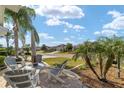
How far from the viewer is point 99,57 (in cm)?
930

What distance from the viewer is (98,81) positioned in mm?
9211

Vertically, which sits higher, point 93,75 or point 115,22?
point 115,22

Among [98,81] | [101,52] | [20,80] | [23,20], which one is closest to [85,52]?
[101,52]

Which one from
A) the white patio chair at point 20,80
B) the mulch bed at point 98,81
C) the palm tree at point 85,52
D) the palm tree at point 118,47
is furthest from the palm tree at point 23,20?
the white patio chair at point 20,80

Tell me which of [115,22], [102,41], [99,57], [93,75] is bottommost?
[93,75]

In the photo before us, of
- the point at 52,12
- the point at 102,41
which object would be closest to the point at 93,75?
the point at 102,41

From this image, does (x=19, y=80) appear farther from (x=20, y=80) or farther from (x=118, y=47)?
(x=118, y=47)

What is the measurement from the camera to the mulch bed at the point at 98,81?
8688mm

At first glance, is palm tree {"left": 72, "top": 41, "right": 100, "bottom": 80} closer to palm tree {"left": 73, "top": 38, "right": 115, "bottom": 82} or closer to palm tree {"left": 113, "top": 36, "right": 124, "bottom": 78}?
palm tree {"left": 73, "top": 38, "right": 115, "bottom": 82}

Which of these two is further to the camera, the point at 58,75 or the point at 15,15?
the point at 15,15

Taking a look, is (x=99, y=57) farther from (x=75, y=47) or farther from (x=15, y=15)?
(x=15, y=15)

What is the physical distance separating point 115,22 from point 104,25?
0.51m

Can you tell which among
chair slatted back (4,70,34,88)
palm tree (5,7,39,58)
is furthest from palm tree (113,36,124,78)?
palm tree (5,7,39,58)

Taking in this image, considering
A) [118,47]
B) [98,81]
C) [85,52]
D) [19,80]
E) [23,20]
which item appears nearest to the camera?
[19,80]
